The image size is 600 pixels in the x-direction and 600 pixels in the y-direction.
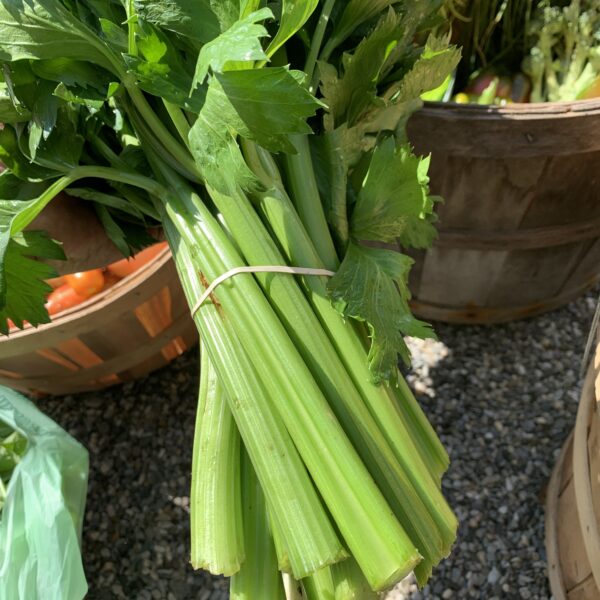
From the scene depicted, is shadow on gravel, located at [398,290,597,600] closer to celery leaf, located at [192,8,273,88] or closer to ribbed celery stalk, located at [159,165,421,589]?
ribbed celery stalk, located at [159,165,421,589]

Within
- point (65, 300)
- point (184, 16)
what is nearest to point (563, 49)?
point (184, 16)

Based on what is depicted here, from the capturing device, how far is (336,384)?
3.19 feet

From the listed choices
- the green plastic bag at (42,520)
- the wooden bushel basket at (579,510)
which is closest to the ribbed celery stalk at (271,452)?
the wooden bushel basket at (579,510)

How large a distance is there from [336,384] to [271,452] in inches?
6.1

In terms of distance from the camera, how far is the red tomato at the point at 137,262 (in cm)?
193

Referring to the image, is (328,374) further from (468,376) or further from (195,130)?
(468,376)

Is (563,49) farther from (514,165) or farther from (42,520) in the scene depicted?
(42,520)

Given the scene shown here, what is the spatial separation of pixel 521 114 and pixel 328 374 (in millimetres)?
930

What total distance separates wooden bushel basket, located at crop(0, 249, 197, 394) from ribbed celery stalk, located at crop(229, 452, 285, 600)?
80 cm

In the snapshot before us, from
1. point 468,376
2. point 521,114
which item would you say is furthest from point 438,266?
point 521,114

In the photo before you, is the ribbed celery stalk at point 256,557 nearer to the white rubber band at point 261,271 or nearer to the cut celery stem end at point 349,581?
the cut celery stem end at point 349,581

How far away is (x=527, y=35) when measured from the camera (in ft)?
6.68

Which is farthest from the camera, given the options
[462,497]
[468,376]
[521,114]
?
[468,376]

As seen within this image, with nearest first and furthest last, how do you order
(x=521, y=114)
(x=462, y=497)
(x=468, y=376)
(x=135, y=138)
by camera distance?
(x=135, y=138)
(x=521, y=114)
(x=462, y=497)
(x=468, y=376)
